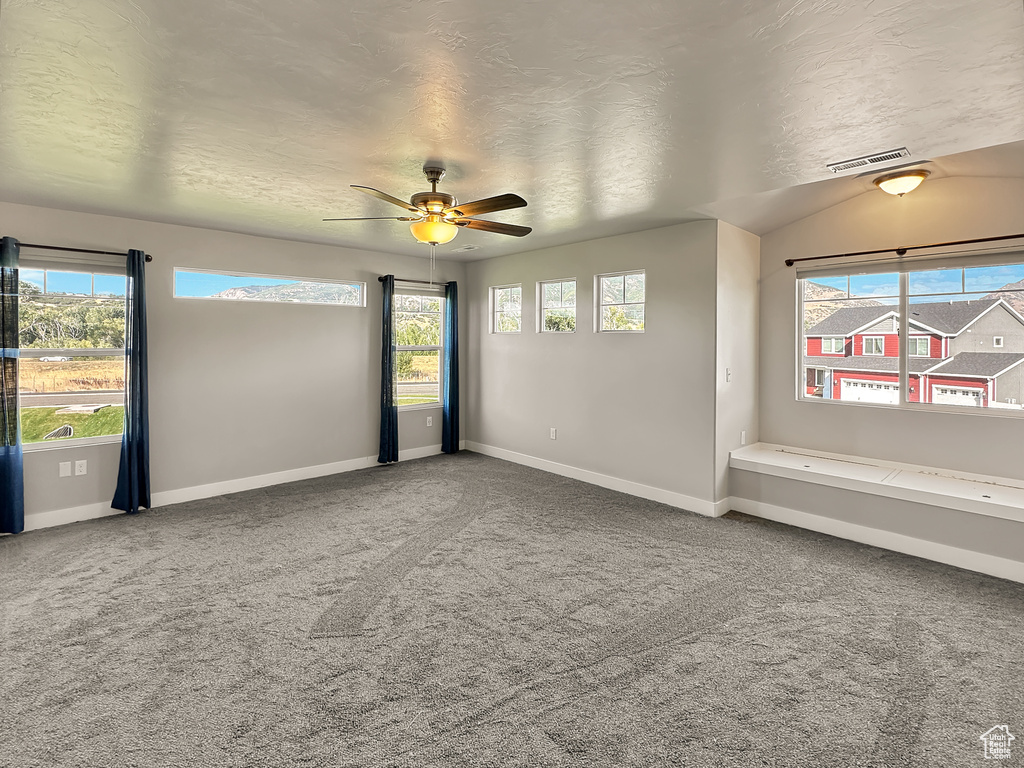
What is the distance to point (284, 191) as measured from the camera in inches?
145

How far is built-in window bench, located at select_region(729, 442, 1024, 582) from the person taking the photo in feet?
11.1

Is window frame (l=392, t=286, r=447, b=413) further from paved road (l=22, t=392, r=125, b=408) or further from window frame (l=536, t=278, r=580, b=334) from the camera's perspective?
paved road (l=22, t=392, r=125, b=408)

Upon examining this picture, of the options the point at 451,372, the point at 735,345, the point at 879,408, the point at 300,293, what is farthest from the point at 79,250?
the point at 879,408

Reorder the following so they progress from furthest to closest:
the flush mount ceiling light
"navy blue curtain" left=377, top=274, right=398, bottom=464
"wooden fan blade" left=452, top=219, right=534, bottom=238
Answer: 1. "navy blue curtain" left=377, top=274, right=398, bottom=464
2. the flush mount ceiling light
3. "wooden fan blade" left=452, top=219, right=534, bottom=238

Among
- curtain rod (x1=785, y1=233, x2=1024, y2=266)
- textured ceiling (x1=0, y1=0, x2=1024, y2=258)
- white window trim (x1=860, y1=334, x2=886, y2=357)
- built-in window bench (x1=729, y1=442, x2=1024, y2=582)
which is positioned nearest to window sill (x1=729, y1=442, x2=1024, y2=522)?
built-in window bench (x1=729, y1=442, x2=1024, y2=582)

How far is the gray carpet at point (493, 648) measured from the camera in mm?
1953

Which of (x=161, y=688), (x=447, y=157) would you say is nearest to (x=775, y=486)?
(x=447, y=157)

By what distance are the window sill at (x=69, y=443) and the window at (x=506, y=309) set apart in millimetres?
4077

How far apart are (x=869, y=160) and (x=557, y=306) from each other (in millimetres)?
3265

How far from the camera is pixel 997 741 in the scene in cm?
195

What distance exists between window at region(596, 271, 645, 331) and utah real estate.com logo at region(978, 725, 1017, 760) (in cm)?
361

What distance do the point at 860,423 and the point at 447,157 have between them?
3.99 m

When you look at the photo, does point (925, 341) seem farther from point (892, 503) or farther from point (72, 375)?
point (72, 375)

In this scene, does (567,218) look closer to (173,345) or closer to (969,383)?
(969,383)
